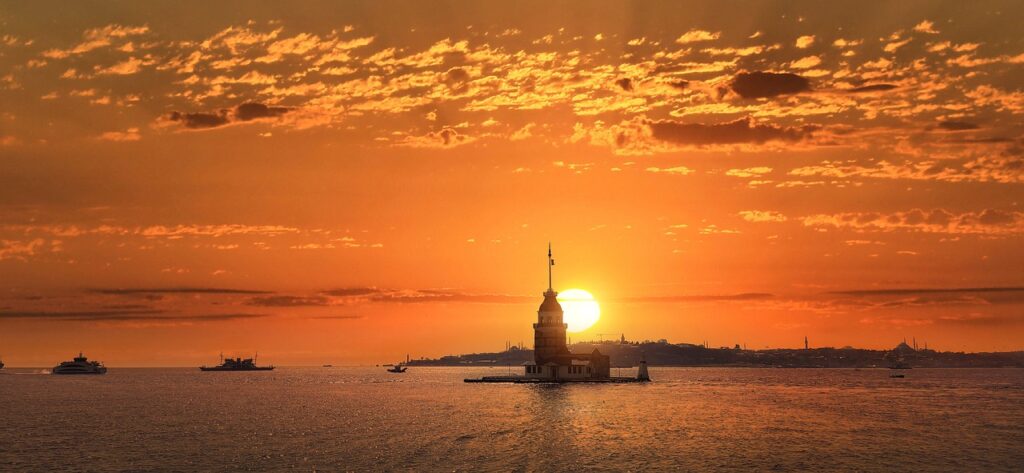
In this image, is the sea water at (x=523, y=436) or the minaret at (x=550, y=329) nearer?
the sea water at (x=523, y=436)

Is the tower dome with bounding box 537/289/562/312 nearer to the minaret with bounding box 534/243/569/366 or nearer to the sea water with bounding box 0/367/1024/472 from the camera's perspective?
the minaret with bounding box 534/243/569/366

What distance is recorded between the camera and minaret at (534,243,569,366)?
589 ft

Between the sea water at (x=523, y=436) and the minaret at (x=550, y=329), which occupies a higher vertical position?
the minaret at (x=550, y=329)

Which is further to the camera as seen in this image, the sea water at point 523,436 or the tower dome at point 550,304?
the tower dome at point 550,304

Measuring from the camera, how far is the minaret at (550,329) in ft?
589

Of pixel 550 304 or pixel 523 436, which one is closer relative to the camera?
pixel 523 436

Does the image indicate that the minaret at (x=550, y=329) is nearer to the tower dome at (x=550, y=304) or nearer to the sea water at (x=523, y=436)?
the tower dome at (x=550, y=304)

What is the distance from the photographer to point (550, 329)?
179 m

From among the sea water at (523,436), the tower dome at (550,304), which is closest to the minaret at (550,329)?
the tower dome at (550,304)

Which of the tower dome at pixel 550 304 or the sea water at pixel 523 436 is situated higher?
the tower dome at pixel 550 304

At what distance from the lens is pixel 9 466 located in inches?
2744

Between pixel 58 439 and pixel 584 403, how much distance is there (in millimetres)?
65909

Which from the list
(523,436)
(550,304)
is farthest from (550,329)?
(523,436)

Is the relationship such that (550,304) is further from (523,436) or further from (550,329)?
(523,436)
